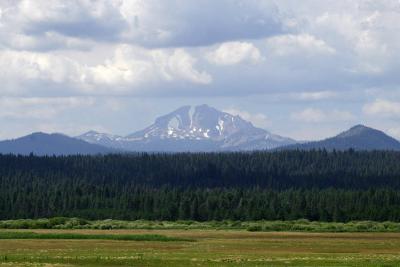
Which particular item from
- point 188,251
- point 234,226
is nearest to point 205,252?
point 188,251

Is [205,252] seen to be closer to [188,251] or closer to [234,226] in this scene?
[188,251]

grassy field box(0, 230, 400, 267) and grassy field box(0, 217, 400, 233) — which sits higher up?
grassy field box(0, 230, 400, 267)

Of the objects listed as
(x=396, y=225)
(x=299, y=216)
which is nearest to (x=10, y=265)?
(x=396, y=225)

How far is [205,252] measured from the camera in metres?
91.4

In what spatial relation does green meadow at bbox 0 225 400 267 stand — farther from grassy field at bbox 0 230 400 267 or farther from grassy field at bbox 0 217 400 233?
grassy field at bbox 0 217 400 233

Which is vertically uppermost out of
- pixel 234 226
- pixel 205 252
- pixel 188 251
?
pixel 205 252

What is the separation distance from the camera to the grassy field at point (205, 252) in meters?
75.8

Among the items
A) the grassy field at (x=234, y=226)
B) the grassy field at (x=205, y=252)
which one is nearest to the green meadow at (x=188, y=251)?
the grassy field at (x=205, y=252)

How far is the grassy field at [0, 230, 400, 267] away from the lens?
2982 inches

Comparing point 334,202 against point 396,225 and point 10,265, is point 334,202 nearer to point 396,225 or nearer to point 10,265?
point 396,225

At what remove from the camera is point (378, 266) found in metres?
71.2

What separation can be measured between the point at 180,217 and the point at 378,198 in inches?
1578

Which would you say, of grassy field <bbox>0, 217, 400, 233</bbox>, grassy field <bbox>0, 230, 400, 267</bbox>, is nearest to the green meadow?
grassy field <bbox>0, 230, 400, 267</bbox>

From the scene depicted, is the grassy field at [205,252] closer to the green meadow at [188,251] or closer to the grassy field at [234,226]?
the green meadow at [188,251]
